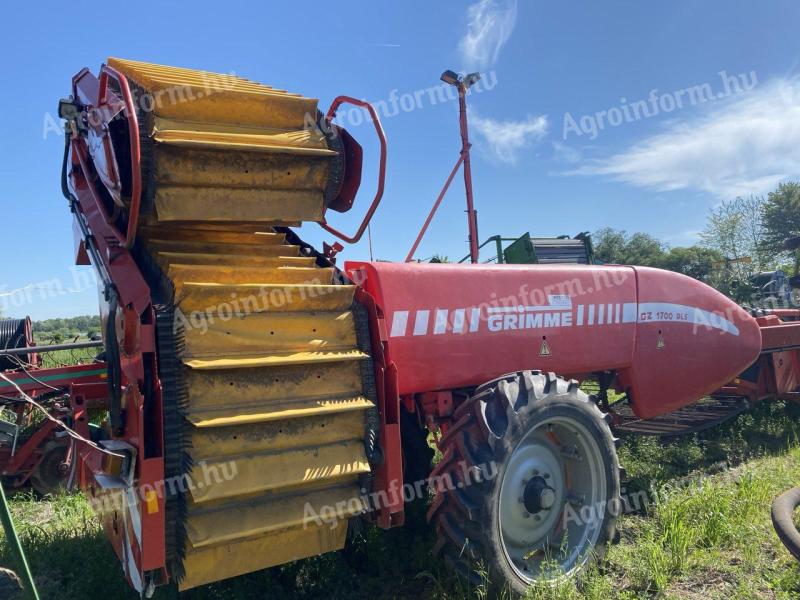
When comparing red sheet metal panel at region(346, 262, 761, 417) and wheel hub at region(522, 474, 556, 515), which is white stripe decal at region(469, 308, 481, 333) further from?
wheel hub at region(522, 474, 556, 515)

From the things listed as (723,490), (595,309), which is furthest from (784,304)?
(595,309)

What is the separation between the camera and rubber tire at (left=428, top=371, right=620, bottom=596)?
10.3ft

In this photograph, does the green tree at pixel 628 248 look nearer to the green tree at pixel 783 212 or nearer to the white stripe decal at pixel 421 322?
the green tree at pixel 783 212

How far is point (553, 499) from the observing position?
11.6ft

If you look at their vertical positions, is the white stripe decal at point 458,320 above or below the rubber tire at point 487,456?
above

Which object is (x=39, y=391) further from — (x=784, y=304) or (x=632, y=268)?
(x=784, y=304)

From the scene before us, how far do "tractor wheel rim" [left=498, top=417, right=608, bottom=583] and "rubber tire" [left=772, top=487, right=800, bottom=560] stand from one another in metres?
1.05

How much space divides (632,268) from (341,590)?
10.8 ft

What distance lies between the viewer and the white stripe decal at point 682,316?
15.8 feet

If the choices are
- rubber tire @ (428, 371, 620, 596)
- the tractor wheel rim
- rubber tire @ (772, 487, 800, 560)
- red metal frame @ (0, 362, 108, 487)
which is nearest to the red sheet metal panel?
rubber tire @ (428, 371, 620, 596)

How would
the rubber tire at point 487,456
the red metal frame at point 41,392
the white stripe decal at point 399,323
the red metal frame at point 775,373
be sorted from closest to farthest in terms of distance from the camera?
the rubber tire at point 487,456 → the white stripe decal at point 399,323 → the red metal frame at point 41,392 → the red metal frame at point 775,373

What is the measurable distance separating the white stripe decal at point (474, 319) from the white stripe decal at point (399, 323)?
0.50 metres

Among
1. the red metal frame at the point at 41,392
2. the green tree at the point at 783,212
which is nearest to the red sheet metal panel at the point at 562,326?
the red metal frame at the point at 41,392

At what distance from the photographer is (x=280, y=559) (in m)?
2.79
